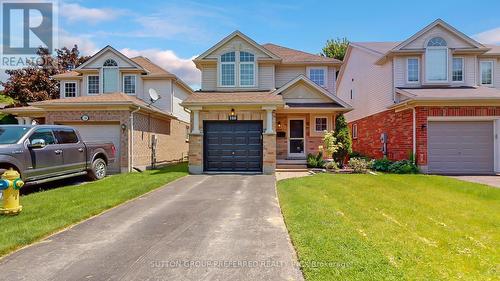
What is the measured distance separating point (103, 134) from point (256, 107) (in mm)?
7385

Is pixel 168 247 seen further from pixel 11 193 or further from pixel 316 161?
pixel 316 161

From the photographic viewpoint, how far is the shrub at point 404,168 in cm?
1474

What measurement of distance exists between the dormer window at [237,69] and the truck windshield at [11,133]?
998 cm

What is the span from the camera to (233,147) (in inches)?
606

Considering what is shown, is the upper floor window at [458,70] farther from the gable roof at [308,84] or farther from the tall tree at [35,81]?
the tall tree at [35,81]

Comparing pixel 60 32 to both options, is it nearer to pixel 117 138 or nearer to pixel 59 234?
pixel 117 138

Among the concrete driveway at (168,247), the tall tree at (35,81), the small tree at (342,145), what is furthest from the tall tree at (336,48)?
the concrete driveway at (168,247)

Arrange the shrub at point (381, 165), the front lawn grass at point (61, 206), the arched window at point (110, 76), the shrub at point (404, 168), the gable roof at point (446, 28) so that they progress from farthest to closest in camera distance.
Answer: the arched window at point (110, 76), the gable roof at point (446, 28), the shrub at point (381, 165), the shrub at point (404, 168), the front lawn grass at point (61, 206)

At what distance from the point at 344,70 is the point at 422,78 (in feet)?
33.1

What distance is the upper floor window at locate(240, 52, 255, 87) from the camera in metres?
17.9

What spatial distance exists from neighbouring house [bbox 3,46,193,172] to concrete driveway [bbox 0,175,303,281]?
308 inches

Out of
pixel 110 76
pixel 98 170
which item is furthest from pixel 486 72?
pixel 110 76

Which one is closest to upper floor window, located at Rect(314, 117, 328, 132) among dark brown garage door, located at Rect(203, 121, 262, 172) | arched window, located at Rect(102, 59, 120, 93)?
dark brown garage door, located at Rect(203, 121, 262, 172)

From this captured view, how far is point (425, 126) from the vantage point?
1505 cm
